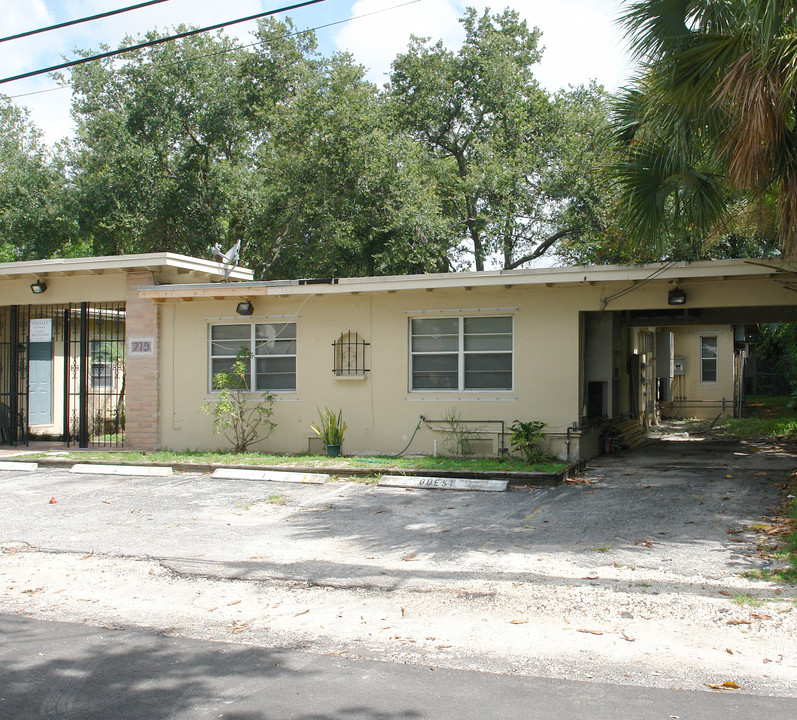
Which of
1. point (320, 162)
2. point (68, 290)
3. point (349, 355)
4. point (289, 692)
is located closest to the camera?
point (289, 692)

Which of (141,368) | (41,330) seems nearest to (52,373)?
(41,330)

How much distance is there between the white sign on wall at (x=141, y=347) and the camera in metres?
15.5

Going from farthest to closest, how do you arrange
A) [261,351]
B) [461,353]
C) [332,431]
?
1. [261,351]
2. [332,431]
3. [461,353]

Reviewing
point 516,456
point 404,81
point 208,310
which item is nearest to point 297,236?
point 404,81

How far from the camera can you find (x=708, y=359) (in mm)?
25688

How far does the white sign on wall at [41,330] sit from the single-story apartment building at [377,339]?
0.10ft

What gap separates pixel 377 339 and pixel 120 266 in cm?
543

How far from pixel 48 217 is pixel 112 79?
5.51 meters

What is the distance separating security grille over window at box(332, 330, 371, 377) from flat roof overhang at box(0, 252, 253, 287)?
3.16m

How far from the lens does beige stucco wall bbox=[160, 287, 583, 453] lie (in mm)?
13211

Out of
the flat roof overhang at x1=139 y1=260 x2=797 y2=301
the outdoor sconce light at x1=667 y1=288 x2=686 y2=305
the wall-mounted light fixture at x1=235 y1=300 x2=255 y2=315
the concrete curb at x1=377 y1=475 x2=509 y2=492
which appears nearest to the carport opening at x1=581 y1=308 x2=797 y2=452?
the outdoor sconce light at x1=667 y1=288 x2=686 y2=305

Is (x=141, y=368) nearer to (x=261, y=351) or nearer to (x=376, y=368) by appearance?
(x=261, y=351)

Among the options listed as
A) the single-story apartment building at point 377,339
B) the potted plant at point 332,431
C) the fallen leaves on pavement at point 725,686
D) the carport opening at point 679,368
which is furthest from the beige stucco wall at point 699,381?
the fallen leaves on pavement at point 725,686

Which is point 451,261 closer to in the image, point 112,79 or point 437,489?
point 112,79
